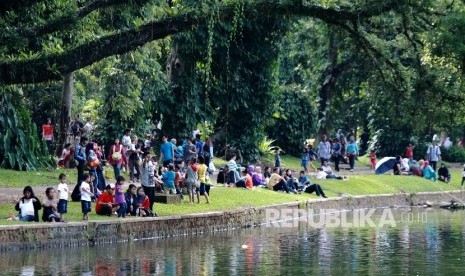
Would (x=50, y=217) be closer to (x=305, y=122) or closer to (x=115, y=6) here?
(x=115, y=6)

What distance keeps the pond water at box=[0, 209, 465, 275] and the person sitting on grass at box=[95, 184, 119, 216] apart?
5.48ft

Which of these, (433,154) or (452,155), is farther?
(452,155)

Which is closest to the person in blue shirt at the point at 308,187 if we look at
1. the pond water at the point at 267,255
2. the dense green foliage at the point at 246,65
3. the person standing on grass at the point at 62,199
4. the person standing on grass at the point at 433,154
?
the dense green foliage at the point at 246,65

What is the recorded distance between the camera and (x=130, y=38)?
26391 mm

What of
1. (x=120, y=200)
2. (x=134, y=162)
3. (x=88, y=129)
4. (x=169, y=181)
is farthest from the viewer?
(x=88, y=129)

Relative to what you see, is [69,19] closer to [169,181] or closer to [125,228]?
[125,228]

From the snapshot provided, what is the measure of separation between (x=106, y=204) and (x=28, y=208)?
266 centimetres

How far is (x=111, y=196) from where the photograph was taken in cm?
2945

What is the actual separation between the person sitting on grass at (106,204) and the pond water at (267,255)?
1.67m

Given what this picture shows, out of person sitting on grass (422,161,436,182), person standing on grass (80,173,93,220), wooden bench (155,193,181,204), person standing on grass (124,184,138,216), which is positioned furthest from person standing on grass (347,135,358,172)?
person standing on grass (80,173,93,220)

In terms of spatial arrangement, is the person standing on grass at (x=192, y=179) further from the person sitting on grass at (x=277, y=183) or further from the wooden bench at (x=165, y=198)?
the person sitting on grass at (x=277, y=183)

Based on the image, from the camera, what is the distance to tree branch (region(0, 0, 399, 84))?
1023 inches

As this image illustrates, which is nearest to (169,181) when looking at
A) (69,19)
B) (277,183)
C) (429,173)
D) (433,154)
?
(277,183)

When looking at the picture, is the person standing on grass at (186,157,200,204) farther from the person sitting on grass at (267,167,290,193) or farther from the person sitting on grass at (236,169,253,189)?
the person sitting on grass at (267,167,290,193)
